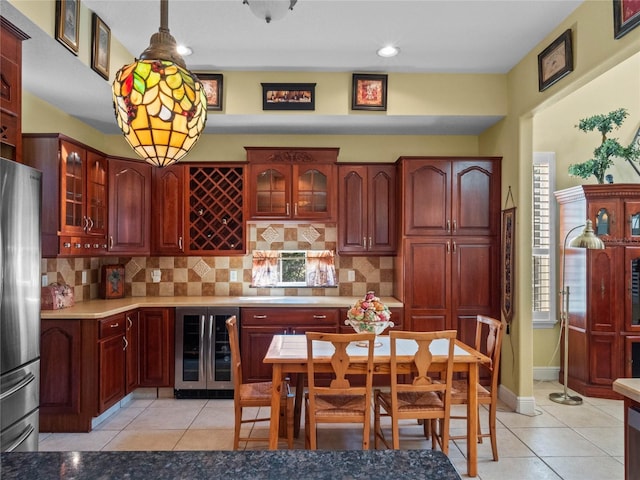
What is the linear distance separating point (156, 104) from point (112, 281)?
138 inches

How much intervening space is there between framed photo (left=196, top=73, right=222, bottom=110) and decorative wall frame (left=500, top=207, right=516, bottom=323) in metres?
2.88

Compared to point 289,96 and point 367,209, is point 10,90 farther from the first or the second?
point 367,209

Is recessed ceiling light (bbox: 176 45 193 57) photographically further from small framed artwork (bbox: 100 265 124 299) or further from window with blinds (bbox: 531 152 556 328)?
window with blinds (bbox: 531 152 556 328)

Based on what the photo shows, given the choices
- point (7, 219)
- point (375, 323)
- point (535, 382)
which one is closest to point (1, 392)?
point (7, 219)

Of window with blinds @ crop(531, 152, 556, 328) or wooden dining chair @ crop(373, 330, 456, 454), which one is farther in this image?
window with blinds @ crop(531, 152, 556, 328)

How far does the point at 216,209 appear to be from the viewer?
14.9ft

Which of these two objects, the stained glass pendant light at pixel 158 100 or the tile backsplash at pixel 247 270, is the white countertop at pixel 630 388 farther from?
the tile backsplash at pixel 247 270

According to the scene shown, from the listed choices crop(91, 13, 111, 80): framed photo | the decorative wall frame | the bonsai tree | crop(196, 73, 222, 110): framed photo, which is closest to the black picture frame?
crop(196, 73, 222, 110): framed photo

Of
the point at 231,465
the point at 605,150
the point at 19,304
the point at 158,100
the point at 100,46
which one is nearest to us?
the point at 231,465

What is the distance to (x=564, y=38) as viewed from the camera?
10.3ft

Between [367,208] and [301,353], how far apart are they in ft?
6.83

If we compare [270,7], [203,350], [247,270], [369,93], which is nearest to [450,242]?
[369,93]

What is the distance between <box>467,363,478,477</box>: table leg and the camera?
2768 mm

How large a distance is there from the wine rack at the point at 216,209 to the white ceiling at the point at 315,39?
581 mm
